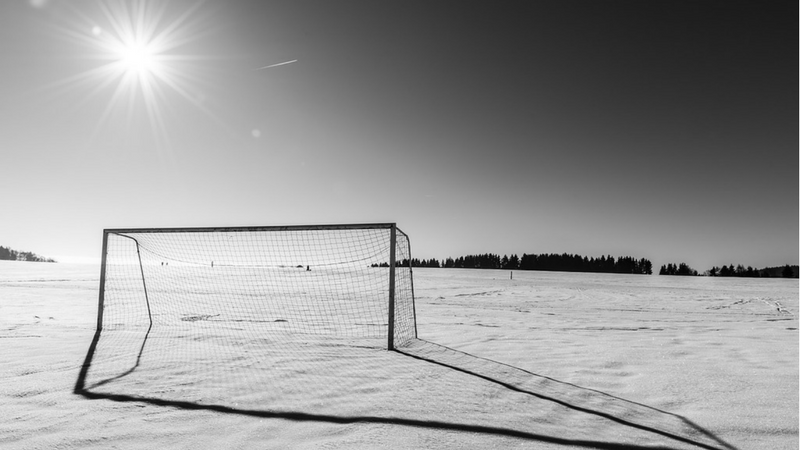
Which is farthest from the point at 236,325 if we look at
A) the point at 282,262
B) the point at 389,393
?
the point at 389,393

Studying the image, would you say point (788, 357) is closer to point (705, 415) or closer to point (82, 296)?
point (705, 415)

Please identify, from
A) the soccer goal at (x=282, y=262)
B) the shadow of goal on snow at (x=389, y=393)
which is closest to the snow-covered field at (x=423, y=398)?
the shadow of goal on snow at (x=389, y=393)

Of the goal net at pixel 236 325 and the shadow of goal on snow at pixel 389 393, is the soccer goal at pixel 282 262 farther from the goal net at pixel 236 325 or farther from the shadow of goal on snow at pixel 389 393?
the shadow of goal on snow at pixel 389 393

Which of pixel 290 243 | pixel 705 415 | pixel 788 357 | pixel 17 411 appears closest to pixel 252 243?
pixel 290 243

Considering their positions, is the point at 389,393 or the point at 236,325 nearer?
the point at 389,393

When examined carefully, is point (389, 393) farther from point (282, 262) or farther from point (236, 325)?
point (282, 262)

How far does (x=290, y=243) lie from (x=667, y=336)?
8153 mm

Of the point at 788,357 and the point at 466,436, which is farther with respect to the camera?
the point at 788,357

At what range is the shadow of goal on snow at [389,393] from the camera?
115 inches

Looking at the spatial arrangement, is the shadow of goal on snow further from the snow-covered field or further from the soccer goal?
the soccer goal

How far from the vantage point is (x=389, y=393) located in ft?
12.2

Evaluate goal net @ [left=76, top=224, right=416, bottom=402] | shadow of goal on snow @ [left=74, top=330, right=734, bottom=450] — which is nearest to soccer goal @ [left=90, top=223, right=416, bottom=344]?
goal net @ [left=76, top=224, right=416, bottom=402]

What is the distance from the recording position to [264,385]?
Result: 3926 millimetres

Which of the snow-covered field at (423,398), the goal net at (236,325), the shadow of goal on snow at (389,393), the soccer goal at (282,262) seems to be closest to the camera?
the snow-covered field at (423,398)
